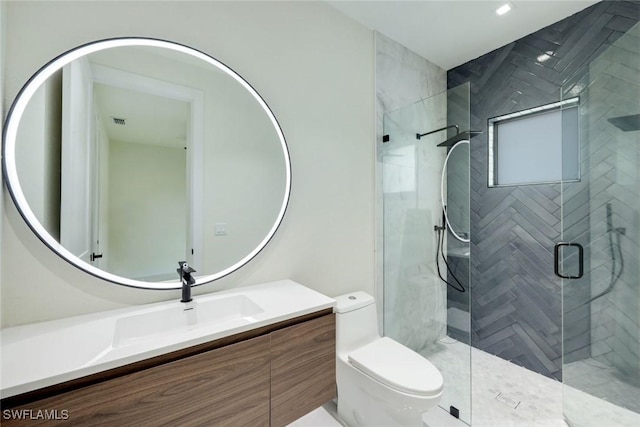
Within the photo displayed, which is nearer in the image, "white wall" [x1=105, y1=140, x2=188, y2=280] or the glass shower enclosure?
"white wall" [x1=105, y1=140, x2=188, y2=280]

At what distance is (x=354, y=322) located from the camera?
1553 millimetres

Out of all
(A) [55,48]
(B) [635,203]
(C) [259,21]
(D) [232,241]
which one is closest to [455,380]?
(B) [635,203]

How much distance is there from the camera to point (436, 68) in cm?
258

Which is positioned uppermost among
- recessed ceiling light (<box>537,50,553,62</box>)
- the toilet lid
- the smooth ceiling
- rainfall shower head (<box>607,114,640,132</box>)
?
the smooth ceiling

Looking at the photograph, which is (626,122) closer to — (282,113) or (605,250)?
(605,250)

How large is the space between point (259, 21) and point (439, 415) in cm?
265

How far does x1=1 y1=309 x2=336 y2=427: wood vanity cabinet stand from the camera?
2.28ft

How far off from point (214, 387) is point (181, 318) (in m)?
0.37

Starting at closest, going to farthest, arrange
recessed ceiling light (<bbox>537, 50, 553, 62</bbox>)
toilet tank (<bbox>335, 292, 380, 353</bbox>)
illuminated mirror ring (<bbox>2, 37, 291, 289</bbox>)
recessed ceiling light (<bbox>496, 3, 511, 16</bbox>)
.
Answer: illuminated mirror ring (<bbox>2, 37, 291, 289</bbox>) < toilet tank (<bbox>335, 292, 380, 353</bbox>) < recessed ceiling light (<bbox>496, 3, 511, 16</bbox>) < recessed ceiling light (<bbox>537, 50, 553, 62</bbox>)

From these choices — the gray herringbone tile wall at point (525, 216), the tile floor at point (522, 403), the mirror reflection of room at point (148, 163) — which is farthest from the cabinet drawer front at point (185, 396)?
the gray herringbone tile wall at point (525, 216)

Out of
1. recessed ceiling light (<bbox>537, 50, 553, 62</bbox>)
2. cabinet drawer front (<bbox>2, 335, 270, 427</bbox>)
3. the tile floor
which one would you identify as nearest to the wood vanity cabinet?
cabinet drawer front (<bbox>2, 335, 270, 427</bbox>)

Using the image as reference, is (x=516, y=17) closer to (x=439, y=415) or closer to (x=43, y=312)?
(x=439, y=415)

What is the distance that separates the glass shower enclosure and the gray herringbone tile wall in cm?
41

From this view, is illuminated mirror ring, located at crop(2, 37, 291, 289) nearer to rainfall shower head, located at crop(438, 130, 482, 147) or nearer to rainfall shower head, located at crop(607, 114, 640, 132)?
rainfall shower head, located at crop(438, 130, 482, 147)
